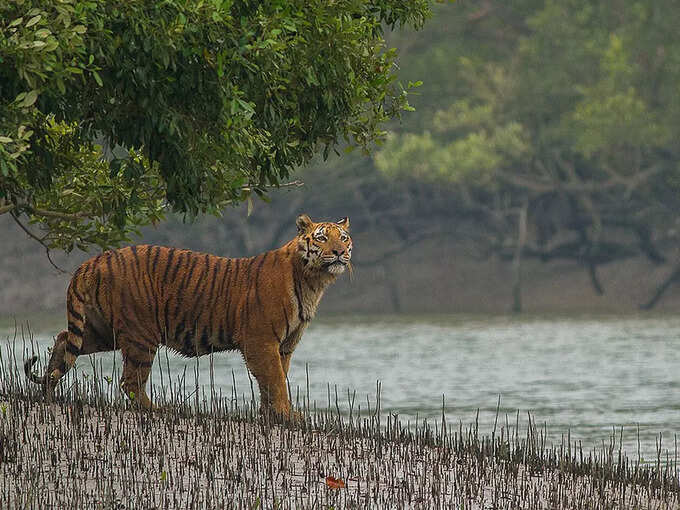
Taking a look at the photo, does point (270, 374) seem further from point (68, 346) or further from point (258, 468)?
point (258, 468)

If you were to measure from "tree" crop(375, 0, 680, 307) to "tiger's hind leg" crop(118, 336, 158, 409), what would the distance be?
3677cm

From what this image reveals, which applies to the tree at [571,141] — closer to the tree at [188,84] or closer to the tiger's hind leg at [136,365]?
the tiger's hind leg at [136,365]

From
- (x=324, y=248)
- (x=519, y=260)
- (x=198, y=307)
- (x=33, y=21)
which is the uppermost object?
(x=519, y=260)

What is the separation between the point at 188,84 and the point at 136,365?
4138 mm

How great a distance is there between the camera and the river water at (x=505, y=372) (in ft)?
65.9

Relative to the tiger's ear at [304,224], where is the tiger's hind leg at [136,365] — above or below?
below

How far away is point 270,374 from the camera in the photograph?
13.1 m

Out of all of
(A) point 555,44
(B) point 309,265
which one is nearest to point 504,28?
(A) point 555,44

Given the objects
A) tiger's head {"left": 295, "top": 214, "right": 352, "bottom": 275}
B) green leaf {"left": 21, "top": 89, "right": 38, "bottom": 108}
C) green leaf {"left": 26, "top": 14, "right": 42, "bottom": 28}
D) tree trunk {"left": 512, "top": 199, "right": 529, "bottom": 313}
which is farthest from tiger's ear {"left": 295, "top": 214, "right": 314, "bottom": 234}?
tree trunk {"left": 512, "top": 199, "right": 529, "bottom": 313}

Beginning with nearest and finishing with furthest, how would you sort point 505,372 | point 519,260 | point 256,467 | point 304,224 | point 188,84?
1. point 188,84
2. point 256,467
3. point 304,224
4. point 505,372
5. point 519,260

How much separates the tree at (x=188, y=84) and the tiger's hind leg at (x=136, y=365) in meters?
1.55

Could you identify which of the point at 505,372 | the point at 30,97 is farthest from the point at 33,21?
the point at 505,372

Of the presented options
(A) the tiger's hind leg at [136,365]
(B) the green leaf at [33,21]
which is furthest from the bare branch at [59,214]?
(B) the green leaf at [33,21]

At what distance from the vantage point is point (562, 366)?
2964cm
